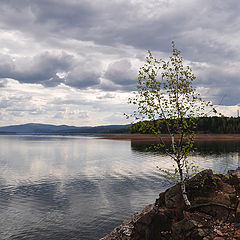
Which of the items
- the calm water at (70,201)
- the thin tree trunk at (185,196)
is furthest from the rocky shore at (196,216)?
the calm water at (70,201)

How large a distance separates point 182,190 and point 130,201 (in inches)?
621

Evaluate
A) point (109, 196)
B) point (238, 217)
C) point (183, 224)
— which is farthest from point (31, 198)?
point (238, 217)

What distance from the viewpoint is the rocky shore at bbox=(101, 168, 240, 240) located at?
1847 cm

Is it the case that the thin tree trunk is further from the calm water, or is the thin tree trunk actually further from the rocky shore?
the calm water

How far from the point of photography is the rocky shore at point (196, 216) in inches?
727

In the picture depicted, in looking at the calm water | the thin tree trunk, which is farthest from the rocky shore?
the calm water

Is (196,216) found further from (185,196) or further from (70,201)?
(70,201)

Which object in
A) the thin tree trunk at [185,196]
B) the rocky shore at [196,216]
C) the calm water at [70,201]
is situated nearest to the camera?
the rocky shore at [196,216]

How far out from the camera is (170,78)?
2427cm

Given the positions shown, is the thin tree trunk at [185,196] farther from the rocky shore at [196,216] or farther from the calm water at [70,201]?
the calm water at [70,201]

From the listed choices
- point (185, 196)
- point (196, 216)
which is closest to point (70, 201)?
point (185, 196)

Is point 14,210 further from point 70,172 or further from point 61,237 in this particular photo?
point 70,172

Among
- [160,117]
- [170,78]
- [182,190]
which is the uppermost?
[170,78]

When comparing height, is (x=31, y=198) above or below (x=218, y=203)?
below
